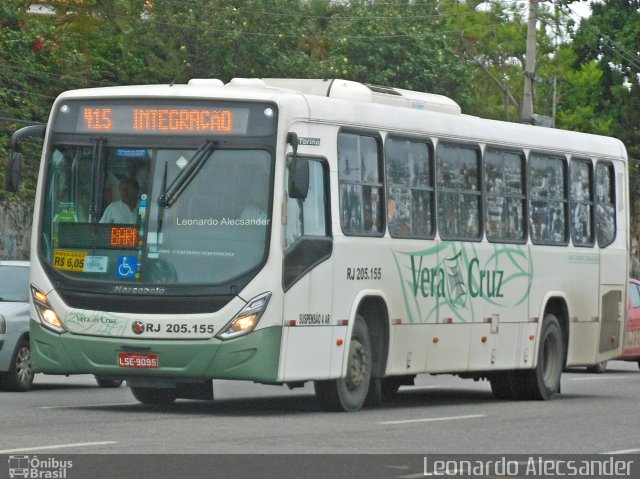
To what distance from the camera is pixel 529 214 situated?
757 inches

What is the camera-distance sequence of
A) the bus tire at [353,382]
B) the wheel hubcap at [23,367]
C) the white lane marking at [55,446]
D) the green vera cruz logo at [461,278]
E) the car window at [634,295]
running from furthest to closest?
the car window at [634,295], the wheel hubcap at [23,367], the green vera cruz logo at [461,278], the bus tire at [353,382], the white lane marking at [55,446]

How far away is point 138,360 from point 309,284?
1.66 m

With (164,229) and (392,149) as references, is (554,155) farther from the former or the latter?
(164,229)

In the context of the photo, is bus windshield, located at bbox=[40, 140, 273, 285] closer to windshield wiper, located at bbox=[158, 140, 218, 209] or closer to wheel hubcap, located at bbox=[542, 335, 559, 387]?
windshield wiper, located at bbox=[158, 140, 218, 209]

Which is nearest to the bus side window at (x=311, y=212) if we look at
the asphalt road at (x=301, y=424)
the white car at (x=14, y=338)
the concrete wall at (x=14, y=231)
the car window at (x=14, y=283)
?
the asphalt road at (x=301, y=424)

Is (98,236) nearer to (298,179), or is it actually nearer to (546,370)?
(298,179)

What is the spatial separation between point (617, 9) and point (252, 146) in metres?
40.1

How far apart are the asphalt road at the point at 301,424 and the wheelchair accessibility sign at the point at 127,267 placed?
1.22m

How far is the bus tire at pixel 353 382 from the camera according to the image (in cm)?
1566

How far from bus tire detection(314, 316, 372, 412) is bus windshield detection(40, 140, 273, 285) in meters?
1.65

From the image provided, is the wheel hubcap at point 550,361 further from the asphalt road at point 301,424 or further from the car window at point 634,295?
the car window at point 634,295
